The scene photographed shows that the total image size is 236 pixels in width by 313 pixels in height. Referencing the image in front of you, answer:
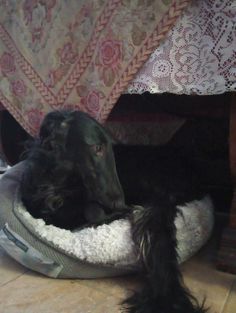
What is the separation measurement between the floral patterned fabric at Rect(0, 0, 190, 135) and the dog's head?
71 mm

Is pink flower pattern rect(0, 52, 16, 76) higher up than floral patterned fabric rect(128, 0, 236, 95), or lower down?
higher up

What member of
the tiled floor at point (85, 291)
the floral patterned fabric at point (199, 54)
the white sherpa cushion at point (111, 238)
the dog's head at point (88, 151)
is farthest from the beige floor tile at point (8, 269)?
the floral patterned fabric at point (199, 54)

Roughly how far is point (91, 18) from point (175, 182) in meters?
0.52

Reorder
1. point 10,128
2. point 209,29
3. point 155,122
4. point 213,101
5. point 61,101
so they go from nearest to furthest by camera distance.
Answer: point 209,29
point 61,101
point 213,101
point 155,122
point 10,128

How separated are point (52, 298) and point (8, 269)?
201 millimetres

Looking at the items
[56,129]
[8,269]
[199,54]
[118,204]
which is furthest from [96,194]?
[199,54]

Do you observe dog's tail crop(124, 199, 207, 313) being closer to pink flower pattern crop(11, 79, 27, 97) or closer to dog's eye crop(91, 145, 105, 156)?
dog's eye crop(91, 145, 105, 156)

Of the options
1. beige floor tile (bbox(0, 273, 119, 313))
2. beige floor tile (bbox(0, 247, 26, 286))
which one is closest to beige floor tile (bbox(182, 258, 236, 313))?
beige floor tile (bbox(0, 273, 119, 313))

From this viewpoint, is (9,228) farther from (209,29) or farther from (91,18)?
(209,29)

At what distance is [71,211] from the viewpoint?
1050mm

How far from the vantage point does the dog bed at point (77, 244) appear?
919 mm

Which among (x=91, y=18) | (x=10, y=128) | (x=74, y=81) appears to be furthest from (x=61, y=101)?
(x=10, y=128)

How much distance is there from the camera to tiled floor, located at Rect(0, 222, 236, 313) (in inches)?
32.9

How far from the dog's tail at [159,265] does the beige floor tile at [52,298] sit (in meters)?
0.07
